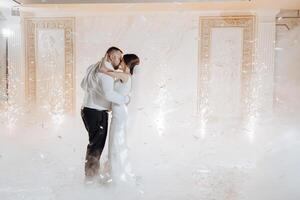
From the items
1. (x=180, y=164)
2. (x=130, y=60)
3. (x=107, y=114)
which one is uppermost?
(x=130, y=60)

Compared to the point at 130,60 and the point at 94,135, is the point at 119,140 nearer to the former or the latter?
the point at 94,135

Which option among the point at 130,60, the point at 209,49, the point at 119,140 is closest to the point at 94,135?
the point at 119,140

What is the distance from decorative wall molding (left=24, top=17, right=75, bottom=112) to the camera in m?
1.40

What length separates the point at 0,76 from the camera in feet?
4.68

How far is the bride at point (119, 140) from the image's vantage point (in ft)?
4.45

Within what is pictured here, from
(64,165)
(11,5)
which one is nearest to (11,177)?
(64,165)

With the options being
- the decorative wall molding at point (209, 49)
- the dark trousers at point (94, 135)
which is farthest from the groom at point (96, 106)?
the decorative wall molding at point (209, 49)

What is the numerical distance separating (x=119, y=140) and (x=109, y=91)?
0.60 feet

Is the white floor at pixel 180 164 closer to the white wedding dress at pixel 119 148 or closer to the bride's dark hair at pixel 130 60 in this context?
the white wedding dress at pixel 119 148

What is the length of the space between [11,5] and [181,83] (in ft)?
2.27

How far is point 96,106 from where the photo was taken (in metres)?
1.38

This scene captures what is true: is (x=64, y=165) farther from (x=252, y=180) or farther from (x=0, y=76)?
(x=252, y=180)

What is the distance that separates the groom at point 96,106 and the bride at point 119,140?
0.02 m

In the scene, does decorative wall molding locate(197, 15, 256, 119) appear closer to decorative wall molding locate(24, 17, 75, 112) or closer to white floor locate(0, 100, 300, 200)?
white floor locate(0, 100, 300, 200)
